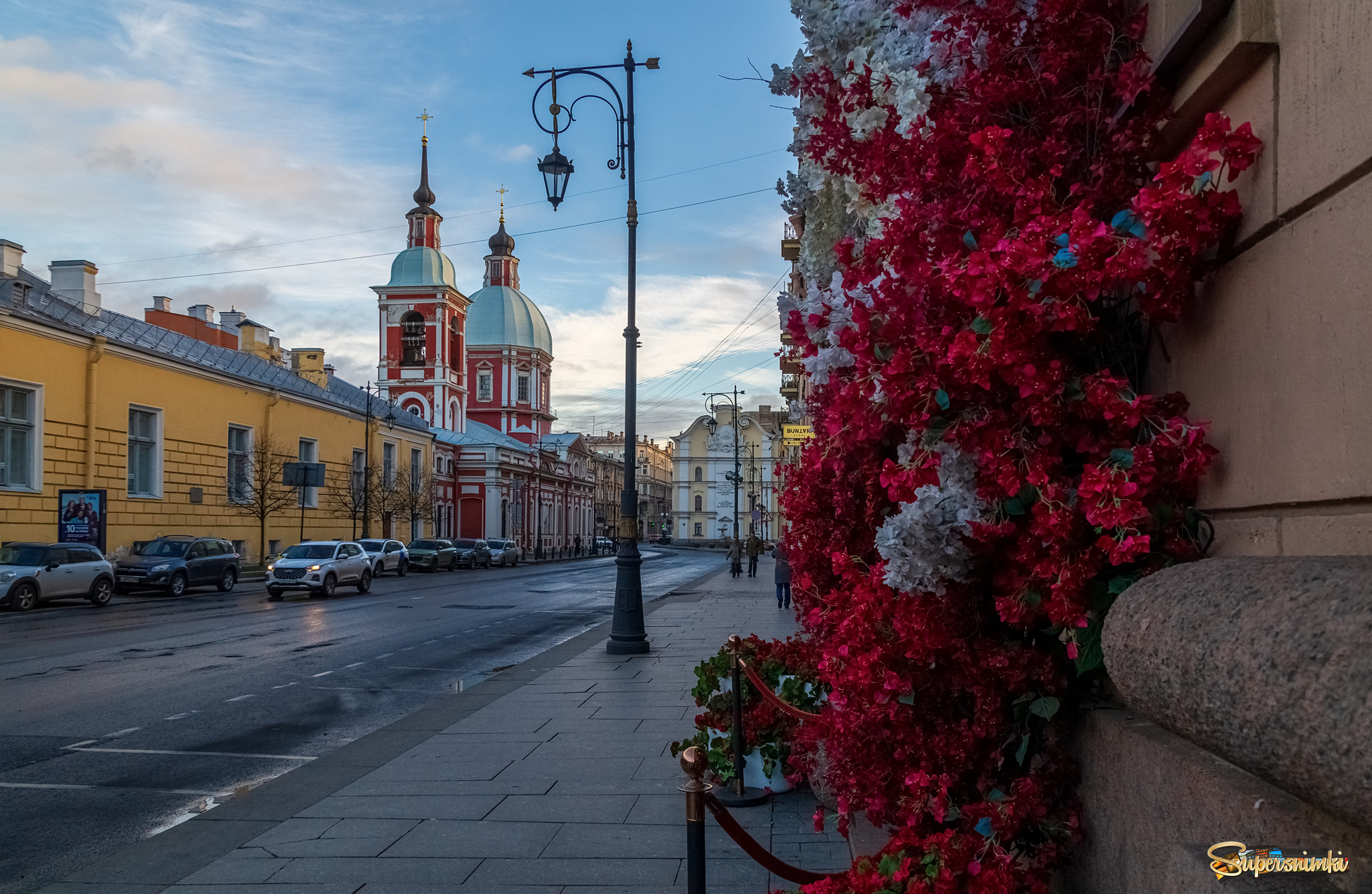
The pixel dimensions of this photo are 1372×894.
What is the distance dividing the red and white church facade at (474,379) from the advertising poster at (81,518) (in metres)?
33.3

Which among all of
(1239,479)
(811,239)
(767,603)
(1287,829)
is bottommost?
(767,603)

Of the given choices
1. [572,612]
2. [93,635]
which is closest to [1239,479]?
[93,635]

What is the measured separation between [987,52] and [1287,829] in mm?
2385

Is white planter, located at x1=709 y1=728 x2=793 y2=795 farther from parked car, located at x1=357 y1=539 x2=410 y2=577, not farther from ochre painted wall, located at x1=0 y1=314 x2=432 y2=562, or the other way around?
parked car, located at x1=357 y1=539 x2=410 y2=577

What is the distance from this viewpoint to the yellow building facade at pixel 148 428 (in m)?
30.1

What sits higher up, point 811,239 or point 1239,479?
point 811,239

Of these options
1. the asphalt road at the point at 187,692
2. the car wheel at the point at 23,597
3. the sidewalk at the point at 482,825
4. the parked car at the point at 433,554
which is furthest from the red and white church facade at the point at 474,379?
the sidewalk at the point at 482,825

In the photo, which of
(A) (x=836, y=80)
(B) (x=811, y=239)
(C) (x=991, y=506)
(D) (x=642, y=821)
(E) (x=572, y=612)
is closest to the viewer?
(C) (x=991, y=506)

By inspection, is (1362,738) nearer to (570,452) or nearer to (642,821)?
(642,821)

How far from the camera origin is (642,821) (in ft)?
20.1

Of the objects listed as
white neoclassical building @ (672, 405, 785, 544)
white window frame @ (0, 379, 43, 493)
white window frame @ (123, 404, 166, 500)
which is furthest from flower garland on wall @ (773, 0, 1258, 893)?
white neoclassical building @ (672, 405, 785, 544)

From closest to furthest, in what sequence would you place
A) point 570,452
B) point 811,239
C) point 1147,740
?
point 1147,740
point 811,239
point 570,452

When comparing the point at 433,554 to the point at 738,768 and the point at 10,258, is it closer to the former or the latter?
the point at 10,258

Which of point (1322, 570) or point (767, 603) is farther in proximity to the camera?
point (767, 603)
